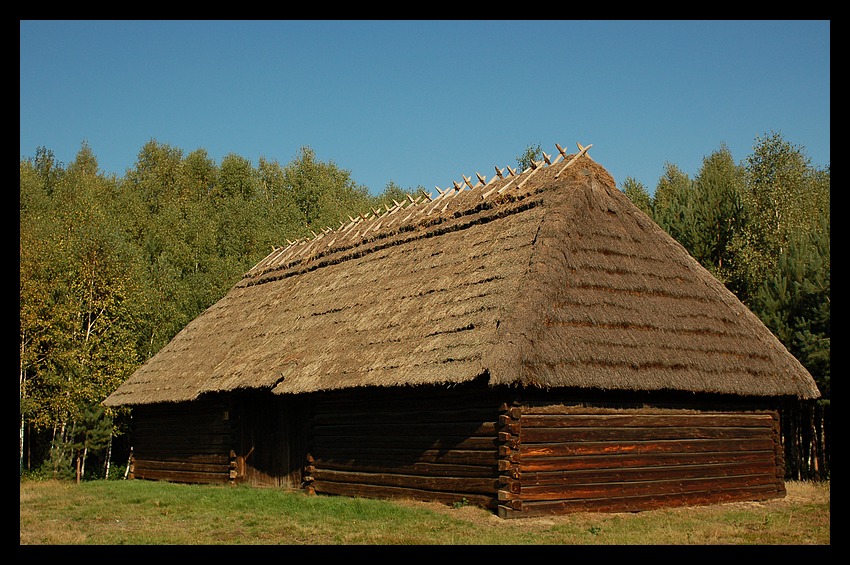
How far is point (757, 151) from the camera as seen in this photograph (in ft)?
108

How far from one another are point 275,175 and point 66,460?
29.2 metres

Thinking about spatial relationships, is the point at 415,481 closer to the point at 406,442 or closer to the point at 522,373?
the point at 406,442

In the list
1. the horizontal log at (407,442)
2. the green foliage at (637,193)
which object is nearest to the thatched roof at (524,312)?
the horizontal log at (407,442)

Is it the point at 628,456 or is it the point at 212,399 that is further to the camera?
the point at 212,399

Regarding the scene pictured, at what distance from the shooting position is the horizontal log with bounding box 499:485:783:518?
13766 millimetres

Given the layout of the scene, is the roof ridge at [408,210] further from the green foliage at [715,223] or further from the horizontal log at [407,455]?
the green foliage at [715,223]

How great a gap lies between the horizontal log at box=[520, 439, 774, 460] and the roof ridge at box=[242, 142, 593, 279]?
19.6ft

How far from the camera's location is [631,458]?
49.6 feet

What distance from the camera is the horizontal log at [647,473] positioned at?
46.2 ft

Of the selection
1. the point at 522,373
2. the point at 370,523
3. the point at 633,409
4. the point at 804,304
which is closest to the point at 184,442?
the point at 370,523

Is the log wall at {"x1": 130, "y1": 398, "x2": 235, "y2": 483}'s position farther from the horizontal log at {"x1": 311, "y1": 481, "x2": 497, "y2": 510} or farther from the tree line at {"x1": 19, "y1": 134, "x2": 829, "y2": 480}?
the horizontal log at {"x1": 311, "y1": 481, "x2": 497, "y2": 510}

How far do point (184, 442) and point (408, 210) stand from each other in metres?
9.09
